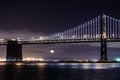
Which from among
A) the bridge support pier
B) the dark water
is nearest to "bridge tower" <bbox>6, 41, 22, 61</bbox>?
the bridge support pier

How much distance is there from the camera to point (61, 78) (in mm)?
56625

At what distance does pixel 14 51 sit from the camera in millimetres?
108000

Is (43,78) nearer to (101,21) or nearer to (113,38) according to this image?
(113,38)

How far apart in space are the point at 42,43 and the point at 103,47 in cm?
1122

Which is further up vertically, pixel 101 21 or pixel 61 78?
pixel 101 21

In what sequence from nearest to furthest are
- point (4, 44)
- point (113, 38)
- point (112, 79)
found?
point (112, 79) → point (113, 38) → point (4, 44)

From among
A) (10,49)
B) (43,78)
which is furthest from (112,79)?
(10,49)

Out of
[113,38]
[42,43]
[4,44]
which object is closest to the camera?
[113,38]

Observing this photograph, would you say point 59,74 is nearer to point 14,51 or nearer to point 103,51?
point 103,51

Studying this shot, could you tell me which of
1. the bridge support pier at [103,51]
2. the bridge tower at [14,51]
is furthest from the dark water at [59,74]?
the bridge tower at [14,51]

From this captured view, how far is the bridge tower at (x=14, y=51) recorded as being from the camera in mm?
107188

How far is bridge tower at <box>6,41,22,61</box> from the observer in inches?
4220

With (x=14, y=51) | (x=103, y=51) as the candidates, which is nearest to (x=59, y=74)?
(x=103, y=51)

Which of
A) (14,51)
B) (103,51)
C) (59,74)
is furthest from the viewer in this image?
(14,51)
